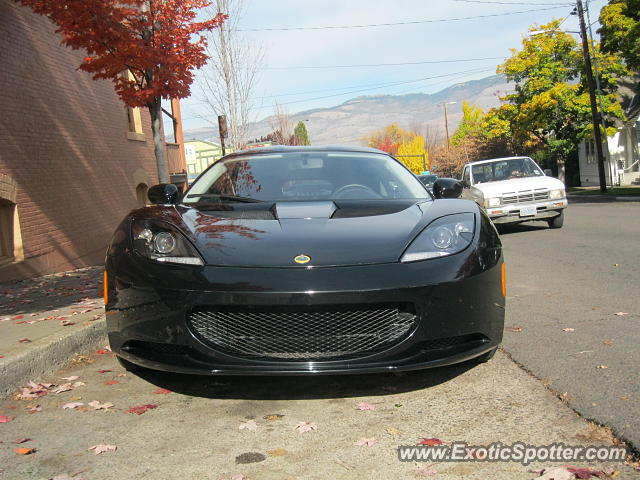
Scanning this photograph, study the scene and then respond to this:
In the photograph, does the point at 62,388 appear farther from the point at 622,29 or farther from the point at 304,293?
the point at 622,29

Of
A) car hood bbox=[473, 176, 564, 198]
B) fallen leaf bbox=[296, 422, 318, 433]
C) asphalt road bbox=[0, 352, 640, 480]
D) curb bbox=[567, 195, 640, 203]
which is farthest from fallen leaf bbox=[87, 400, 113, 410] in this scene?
curb bbox=[567, 195, 640, 203]

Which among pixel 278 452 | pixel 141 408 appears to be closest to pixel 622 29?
pixel 141 408

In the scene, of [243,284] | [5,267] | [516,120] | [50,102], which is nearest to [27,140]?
[50,102]

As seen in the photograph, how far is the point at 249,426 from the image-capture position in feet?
10.1

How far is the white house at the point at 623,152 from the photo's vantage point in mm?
35281

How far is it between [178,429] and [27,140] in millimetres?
8179

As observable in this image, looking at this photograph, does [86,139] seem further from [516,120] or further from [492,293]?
[516,120]

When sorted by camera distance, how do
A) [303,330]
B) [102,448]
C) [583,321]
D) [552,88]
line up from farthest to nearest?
[552,88] → [583,321] → [303,330] → [102,448]

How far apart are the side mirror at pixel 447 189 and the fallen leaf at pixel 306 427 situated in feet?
7.07

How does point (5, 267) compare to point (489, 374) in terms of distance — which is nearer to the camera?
point (489, 374)

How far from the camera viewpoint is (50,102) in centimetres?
1099

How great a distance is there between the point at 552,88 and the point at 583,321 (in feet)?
110

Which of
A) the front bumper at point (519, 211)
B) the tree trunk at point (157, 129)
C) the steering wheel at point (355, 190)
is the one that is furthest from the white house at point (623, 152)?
the steering wheel at point (355, 190)

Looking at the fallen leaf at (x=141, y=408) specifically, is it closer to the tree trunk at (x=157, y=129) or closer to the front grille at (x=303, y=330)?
the front grille at (x=303, y=330)
